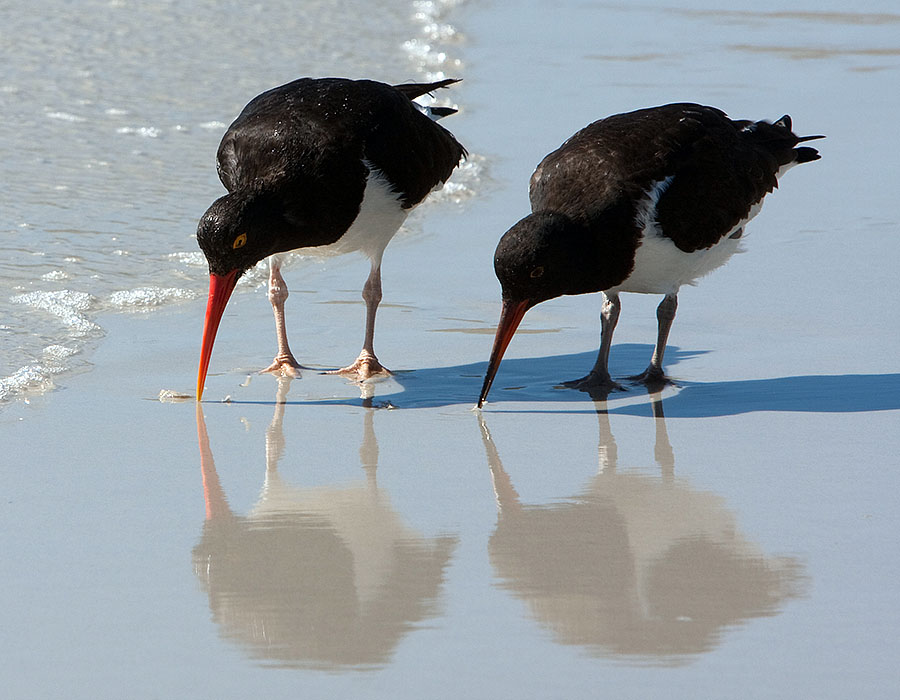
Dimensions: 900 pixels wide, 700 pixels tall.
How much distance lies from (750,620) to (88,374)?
3327 mm

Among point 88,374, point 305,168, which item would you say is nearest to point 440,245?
point 305,168

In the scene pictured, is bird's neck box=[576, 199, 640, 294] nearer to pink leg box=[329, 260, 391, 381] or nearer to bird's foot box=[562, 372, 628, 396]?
bird's foot box=[562, 372, 628, 396]

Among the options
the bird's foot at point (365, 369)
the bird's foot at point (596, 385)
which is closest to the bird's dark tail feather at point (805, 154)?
the bird's foot at point (596, 385)

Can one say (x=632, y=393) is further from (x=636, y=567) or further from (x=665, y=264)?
(x=636, y=567)

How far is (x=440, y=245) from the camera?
8.20 meters

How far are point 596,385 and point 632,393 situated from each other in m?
0.16

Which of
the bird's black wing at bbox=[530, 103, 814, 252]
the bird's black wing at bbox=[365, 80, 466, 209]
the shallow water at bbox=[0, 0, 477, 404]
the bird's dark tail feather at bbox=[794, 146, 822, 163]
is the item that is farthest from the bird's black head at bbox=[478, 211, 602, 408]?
the shallow water at bbox=[0, 0, 477, 404]

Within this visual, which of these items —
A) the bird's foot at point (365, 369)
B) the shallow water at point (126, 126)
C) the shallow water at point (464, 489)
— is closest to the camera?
the shallow water at point (464, 489)

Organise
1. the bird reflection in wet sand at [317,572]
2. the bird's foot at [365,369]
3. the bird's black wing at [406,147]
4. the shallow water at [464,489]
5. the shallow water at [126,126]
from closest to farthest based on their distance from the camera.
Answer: the shallow water at [464,489], the bird reflection in wet sand at [317,572], the bird's foot at [365,369], the bird's black wing at [406,147], the shallow water at [126,126]

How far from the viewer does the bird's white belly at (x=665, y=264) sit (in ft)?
18.7

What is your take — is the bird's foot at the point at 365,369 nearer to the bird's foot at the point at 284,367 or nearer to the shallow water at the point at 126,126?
the bird's foot at the point at 284,367

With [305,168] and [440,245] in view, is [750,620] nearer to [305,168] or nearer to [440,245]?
[305,168]

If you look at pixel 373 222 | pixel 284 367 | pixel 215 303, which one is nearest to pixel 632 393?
pixel 373 222

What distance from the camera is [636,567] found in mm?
3938
